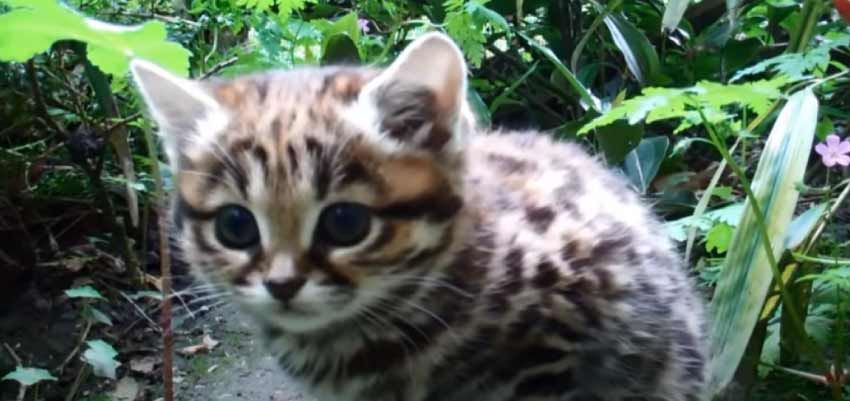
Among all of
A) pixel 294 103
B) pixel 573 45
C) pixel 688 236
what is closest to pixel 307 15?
pixel 573 45

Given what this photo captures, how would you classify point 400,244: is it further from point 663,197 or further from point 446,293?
point 663,197

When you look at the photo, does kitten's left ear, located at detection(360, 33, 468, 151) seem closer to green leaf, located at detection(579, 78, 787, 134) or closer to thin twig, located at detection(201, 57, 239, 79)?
green leaf, located at detection(579, 78, 787, 134)

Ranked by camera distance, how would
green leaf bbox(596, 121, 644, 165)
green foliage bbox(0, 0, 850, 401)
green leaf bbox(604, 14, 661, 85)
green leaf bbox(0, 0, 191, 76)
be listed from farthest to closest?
1. green leaf bbox(604, 14, 661, 85)
2. green leaf bbox(596, 121, 644, 165)
3. green foliage bbox(0, 0, 850, 401)
4. green leaf bbox(0, 0, 191, 76)

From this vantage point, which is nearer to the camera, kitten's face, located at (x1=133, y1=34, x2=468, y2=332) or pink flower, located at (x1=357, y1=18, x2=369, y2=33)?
kitten's face, located at (x1=133, y1=34, x2=468, y2=332)

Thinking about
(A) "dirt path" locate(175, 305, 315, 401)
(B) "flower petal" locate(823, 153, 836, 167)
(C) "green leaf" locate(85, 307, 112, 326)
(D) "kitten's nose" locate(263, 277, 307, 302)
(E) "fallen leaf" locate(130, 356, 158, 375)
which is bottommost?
(A) "dirt path" locate(175, 305, 315, 401)

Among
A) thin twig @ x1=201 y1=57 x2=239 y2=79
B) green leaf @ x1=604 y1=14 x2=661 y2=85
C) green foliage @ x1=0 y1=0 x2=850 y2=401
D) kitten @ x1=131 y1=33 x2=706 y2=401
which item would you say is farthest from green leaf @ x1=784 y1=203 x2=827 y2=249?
thin twig @ x1=201 y1=57 x2=239 y2=79

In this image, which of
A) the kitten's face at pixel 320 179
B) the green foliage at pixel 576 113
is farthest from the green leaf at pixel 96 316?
the kitten's face at pixel 320 179

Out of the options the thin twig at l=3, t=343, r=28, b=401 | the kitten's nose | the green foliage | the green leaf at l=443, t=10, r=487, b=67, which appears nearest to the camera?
the kitten's nose
